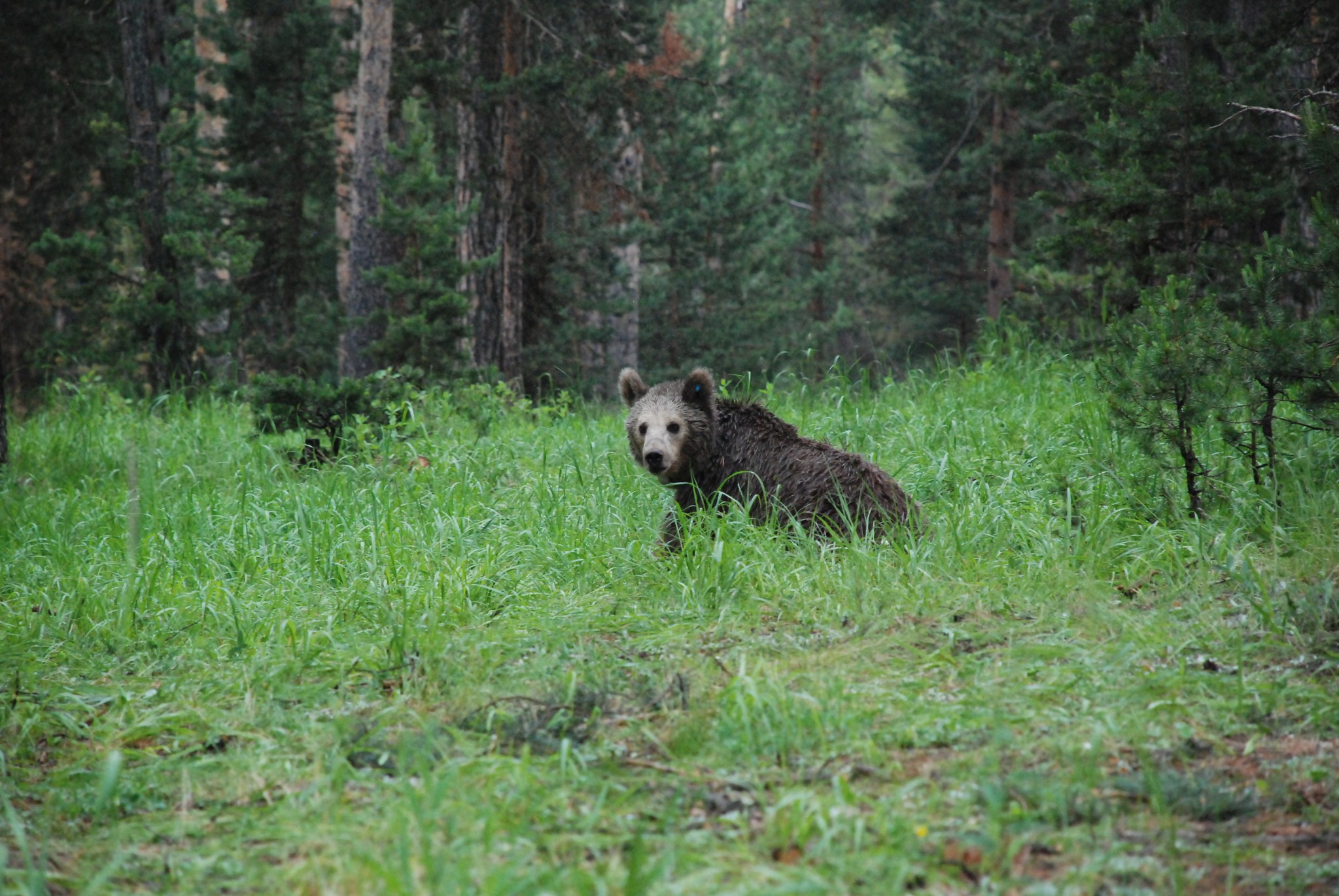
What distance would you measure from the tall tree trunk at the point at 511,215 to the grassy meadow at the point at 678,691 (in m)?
7.94

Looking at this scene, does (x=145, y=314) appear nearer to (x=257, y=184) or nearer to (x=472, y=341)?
(x=472, y=341)

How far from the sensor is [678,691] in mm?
3623

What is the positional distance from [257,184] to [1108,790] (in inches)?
664

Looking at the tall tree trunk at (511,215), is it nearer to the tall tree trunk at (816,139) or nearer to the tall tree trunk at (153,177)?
the tall tree trunk at (153,177)

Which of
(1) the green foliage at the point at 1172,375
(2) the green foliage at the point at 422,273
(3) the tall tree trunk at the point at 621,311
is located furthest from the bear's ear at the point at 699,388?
(3) the tall tree trunk at the point at 621,311

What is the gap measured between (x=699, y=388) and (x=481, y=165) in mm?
8587

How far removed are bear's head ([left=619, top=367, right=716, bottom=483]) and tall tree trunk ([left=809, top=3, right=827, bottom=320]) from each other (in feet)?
62.7

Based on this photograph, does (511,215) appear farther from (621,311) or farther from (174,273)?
(174,273)

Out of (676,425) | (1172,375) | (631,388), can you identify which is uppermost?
(1172,375)

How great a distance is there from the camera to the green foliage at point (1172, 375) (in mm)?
4852

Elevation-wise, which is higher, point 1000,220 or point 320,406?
point 1000,220

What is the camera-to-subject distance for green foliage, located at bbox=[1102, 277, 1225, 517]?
4.85 meters

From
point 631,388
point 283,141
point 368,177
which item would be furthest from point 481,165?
point 631,388

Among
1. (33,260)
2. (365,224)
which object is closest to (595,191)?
(365,224)
